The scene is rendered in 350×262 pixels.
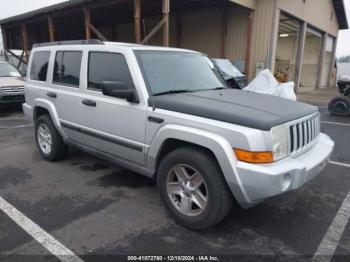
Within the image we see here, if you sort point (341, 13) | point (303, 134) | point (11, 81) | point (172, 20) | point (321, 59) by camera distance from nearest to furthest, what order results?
point (303, 134), point (11, 81), point (172, 20), point (321, 59), point (341, 13)

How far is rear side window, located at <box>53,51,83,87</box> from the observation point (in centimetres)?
430

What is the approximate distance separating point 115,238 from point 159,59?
216 cm

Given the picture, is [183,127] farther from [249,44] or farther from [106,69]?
[249,44]

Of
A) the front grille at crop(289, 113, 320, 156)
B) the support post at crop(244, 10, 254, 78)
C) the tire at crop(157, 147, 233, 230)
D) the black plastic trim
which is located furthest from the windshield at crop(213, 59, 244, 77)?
the tire at crop(157, 147, 233, 230)

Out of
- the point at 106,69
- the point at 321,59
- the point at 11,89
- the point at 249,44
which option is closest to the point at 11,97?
the point at 11,89

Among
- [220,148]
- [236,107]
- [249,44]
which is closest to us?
[220,148]

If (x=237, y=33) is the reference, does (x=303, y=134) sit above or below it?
below

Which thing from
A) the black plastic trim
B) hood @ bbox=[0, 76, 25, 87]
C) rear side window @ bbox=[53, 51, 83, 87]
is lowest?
the black plastic trim

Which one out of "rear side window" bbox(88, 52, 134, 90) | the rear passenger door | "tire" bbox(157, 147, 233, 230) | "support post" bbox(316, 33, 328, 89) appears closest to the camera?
"tire" bbox(157, 147, 233, 230)

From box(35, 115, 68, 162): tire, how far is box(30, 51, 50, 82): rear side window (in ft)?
2.29

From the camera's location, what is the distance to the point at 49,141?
16.7 feet

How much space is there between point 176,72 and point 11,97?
7.53m

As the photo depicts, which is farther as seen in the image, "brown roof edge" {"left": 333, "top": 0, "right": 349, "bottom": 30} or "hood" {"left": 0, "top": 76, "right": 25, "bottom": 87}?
"brown roof edge" {"left": 333, "top": 0, "right": 349, "bottom": 30}

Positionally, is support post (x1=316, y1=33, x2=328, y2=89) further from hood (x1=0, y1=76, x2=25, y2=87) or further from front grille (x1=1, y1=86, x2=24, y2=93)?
front grille (x1=1, y1=86, x2=24, y2=93)
